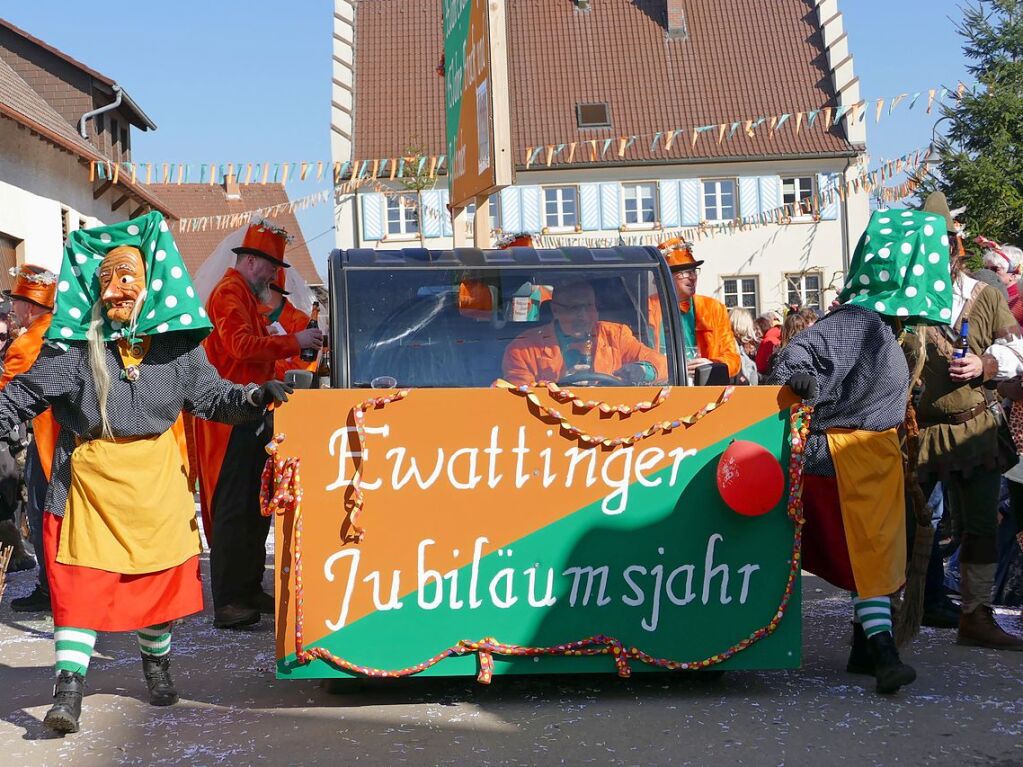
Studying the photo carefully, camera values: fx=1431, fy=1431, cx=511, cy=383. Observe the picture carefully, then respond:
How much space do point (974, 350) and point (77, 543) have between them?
4132mm

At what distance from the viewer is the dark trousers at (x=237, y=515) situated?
747 centimetres

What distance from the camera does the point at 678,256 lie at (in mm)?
8172

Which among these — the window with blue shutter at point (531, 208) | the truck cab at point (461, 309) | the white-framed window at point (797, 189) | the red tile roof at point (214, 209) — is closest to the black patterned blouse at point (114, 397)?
the truck cab at point (461, 309)

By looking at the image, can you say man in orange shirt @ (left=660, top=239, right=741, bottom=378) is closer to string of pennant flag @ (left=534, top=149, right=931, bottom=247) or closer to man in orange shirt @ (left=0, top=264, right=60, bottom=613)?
man in orange shirt @ (left=0, top=264, right=60, bottom=613)

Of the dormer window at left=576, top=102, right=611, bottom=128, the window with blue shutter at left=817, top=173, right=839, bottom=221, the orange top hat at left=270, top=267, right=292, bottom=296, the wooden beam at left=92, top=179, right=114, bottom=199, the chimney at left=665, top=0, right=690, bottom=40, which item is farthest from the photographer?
the chimney at left=665, top=0, right=690, bottom=40

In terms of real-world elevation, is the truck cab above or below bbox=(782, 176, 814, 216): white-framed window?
below

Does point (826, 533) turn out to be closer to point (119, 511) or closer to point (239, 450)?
point (119, 511)

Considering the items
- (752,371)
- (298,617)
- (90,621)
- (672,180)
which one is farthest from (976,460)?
(672,180)

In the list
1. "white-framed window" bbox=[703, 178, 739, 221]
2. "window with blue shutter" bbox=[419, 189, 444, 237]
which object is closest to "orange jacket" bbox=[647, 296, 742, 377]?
"window with blue shutter" bbox=[419, 189, 444, 237]

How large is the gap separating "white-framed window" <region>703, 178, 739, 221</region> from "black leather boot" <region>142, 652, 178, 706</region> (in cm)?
3752

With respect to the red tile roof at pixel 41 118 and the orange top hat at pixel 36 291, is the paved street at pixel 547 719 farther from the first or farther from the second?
the red tile roof at pixel 41 118

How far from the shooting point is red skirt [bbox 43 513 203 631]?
5.19 metres

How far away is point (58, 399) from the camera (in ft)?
17.3

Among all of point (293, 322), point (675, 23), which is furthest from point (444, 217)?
point (293, 322)
